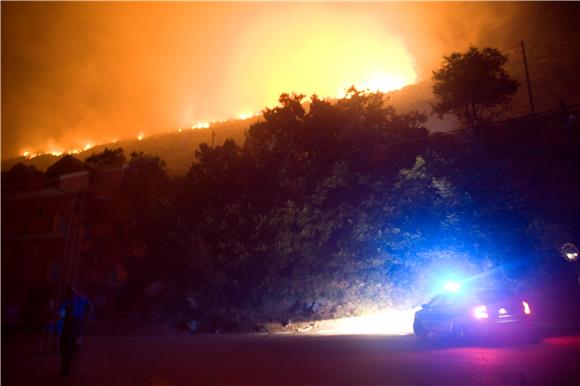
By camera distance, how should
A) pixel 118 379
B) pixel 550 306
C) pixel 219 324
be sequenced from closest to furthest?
pixel 118 379, pixel 550 306, pixel 219 324

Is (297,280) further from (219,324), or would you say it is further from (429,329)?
(429,329)

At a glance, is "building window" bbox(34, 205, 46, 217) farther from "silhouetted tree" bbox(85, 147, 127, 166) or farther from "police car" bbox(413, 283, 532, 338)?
"police car" bbox(413, 283, 532, 338)

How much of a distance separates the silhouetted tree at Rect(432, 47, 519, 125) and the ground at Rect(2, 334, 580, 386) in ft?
95.6

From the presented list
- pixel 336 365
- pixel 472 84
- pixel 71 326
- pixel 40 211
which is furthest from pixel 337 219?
pixel 40 211

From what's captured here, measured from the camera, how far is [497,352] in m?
9.14

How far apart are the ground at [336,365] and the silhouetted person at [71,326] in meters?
0.38

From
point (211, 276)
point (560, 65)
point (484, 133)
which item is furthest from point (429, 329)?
point (560, 65)

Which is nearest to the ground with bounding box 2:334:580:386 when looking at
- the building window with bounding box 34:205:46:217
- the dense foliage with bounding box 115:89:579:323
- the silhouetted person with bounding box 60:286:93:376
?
the silhouetted person with bounding box 60:286:93:376

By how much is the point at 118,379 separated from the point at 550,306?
15.5 metres

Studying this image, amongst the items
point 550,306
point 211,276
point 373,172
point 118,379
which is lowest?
point 550,306

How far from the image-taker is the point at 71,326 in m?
8.92

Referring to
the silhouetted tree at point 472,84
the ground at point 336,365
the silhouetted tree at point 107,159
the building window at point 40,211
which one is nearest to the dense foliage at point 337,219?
the silhouetted tree at point 472,84

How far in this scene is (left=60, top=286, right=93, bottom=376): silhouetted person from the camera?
881 centimetres

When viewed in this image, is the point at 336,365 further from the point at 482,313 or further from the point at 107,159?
the point at 107,159
